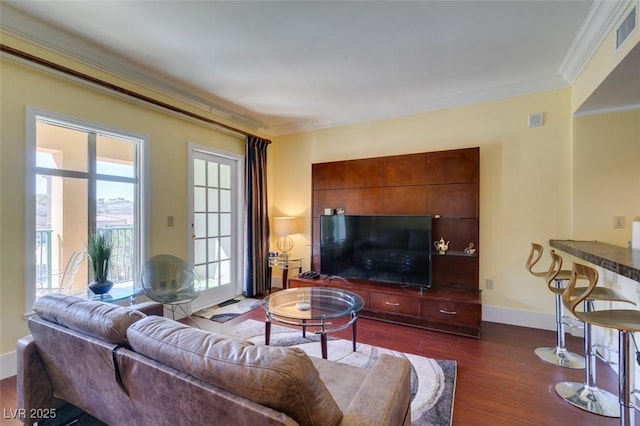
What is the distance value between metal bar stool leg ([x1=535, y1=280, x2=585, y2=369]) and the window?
405 centimetres

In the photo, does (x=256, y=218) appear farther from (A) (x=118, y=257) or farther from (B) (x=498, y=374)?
(B) (x=498, y=374)

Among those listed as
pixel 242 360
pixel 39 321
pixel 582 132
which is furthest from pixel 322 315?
pixel 582 132

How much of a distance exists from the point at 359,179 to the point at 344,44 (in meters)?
1.86

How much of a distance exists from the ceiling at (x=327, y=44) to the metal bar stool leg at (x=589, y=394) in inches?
90.1

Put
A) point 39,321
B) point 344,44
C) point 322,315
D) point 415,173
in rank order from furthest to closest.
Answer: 1. point 415,173
2. point 344,44
3. point 322,315
4. point 39,321

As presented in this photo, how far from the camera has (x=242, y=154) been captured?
4.38m

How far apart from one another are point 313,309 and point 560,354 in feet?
7.31

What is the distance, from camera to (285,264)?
437 cm

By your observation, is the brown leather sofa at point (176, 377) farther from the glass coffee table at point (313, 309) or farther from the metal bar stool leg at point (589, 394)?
the metal bar stool leg at point (589, 394)

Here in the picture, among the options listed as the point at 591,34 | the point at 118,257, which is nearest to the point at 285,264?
the point at 118,257

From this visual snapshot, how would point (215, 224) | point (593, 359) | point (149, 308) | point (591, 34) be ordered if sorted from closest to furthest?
point (593, 359)
point (149, 308)
point (591, 34)
point (215, 224)

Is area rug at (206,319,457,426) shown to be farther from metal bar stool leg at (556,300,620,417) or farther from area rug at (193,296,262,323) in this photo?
metal bar stool leg at (556,300,620,417)

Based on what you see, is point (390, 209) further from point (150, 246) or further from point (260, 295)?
point (150, 246)

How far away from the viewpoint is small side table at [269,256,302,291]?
4.38 m
